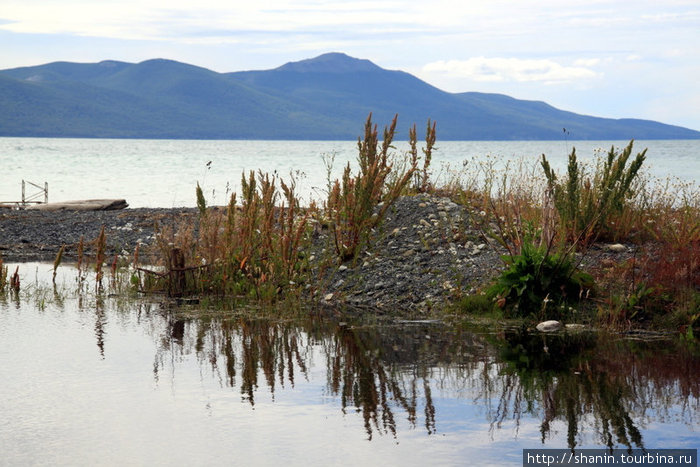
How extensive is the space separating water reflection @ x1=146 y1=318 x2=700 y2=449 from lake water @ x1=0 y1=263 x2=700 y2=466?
2 cm

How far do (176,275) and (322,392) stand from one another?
538 centimetres

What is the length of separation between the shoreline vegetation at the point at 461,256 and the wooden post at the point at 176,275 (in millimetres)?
14

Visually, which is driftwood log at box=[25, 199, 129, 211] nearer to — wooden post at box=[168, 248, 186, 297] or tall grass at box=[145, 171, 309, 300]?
tall grass at box=[145, 171, 309, 300]

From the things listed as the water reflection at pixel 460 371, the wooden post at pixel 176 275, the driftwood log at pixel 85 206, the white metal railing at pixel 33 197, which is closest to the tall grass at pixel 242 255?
the wooden post at pixel 176 275

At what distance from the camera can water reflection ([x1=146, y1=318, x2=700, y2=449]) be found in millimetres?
5801

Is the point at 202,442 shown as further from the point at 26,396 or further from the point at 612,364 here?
the point at 612,364

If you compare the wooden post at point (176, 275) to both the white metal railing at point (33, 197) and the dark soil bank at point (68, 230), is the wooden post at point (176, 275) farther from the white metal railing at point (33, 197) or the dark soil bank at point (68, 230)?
the white metal railing at point (33, 197)

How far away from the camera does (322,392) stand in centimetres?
650

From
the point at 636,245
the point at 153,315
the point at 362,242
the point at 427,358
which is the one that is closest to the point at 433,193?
the point at 362,242

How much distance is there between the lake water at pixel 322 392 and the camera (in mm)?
5180

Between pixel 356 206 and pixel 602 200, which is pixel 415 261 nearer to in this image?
pixel 356 206

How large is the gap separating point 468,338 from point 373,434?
11.1 ft

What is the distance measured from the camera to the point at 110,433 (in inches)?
214

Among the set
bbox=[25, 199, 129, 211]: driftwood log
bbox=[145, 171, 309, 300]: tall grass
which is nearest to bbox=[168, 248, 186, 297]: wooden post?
bbox=[145, 171, 309, 300]: tall grass
